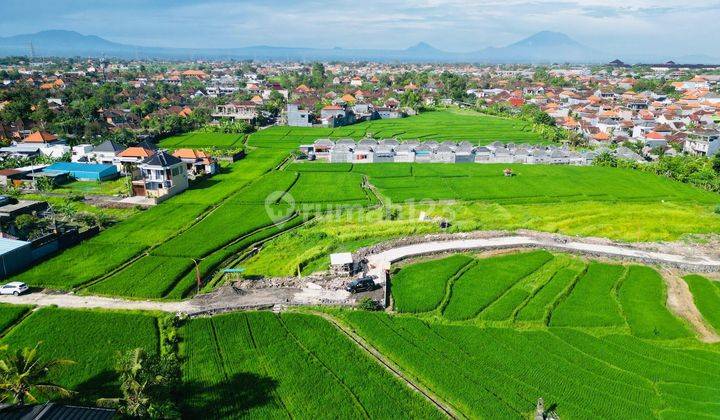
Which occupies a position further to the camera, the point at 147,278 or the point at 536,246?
the point at 536,246

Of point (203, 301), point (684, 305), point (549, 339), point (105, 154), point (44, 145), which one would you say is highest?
point (44, 145)

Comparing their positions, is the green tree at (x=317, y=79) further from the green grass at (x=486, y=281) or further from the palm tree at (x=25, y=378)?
the palm tree at (x=25, y=378)

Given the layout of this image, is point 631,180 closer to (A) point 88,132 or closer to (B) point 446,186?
(B) point 446,186

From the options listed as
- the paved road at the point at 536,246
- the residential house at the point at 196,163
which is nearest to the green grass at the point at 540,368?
the paved road at the point at 536,246

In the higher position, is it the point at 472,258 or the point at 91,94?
the point at 91,94

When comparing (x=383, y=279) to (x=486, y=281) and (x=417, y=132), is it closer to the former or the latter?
(x=486, y=281)

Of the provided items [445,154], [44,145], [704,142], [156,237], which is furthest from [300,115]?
[704,142]

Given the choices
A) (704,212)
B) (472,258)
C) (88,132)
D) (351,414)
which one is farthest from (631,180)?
(88,132)
